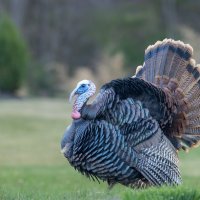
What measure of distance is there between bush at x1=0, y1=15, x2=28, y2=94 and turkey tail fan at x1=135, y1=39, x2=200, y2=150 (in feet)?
72.8

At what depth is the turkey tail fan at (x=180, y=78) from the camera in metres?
10.0

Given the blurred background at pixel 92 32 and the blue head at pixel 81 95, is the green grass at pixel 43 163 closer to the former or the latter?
the blue head at pixel 81 95

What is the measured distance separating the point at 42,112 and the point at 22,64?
20.2ft

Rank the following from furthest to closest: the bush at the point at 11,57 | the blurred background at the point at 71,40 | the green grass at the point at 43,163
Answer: the blurred background at the point at 71,40 < the bush at the point at 11,57 < the green grass at the point at 43,163

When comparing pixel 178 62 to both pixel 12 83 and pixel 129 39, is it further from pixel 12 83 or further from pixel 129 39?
pixel 129 39

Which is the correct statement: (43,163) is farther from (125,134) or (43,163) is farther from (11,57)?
(11,57)

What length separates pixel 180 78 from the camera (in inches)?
397

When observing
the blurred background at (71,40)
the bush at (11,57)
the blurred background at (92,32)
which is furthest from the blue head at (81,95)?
the blurred background at (92,32)

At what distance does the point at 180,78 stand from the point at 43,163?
35.0 ft

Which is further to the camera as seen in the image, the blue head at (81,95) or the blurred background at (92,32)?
the blurred background at (92,32)

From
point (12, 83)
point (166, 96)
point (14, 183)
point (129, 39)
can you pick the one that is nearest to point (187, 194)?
point (166, 96)

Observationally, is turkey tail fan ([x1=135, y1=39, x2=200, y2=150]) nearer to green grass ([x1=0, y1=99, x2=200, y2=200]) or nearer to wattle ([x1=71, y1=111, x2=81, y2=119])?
green grass ([x1=0, y1=99, x2=200, y2=200])

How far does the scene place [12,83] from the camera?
3200 cm

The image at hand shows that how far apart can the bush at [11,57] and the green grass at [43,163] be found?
167 centimetres
